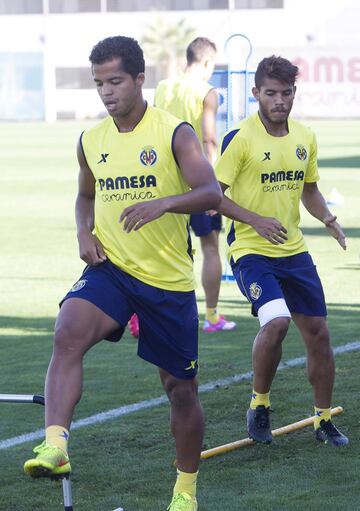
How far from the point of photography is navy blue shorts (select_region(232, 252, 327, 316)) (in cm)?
677

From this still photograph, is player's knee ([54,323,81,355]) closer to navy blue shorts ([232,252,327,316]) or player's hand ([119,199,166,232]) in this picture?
player's hand ([119,199,166,232])

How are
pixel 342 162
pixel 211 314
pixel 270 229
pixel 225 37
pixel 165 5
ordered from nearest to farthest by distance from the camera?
pixel 270 229, pixel 211 314, pixel 342 162, pixel 225 37, pixel 165 5

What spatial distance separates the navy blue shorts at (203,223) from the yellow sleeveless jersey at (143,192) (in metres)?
4.70

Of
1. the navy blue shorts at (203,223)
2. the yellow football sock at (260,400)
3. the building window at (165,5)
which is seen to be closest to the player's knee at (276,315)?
the yellow football sock at (260,400)

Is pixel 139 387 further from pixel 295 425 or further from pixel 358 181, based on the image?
pixel 358 181

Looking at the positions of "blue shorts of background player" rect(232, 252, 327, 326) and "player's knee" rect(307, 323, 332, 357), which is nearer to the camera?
"blue shorts of background player" rect(232, 252, 327, 326)

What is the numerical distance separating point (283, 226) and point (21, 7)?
94283 millimetres

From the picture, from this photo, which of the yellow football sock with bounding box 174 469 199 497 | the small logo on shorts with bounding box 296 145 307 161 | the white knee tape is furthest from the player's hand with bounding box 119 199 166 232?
the small logo on shorts with bounding box 296 145 307 161

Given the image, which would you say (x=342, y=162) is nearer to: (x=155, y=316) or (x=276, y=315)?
(x=276, y=315)

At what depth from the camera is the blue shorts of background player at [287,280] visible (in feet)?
22.1

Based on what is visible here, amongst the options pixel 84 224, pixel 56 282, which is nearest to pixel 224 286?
pixel 56 282

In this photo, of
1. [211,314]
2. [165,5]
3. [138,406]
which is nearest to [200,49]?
[211,314]

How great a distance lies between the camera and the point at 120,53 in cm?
536

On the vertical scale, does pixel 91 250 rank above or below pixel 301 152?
below
